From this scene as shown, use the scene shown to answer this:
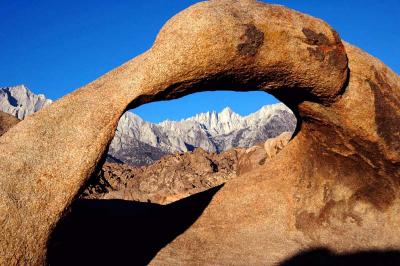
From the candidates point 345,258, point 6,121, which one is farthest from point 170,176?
point 345,258

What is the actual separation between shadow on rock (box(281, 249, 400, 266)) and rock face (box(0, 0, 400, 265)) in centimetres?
19

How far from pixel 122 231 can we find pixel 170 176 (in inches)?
624

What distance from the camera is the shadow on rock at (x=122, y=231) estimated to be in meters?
8.40

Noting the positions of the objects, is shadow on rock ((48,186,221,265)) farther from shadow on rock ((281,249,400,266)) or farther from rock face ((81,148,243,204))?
rock face ((81,148,243,204))

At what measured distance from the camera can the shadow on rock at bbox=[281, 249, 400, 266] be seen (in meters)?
8.76

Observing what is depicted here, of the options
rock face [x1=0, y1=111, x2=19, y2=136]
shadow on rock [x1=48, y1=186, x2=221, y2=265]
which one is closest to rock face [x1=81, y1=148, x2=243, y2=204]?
rock face [x1=0, y1=111, x2=19, y2=136]

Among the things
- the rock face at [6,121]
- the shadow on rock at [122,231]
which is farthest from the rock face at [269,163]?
the rock face at [6,121]

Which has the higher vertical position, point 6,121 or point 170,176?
point 170,176

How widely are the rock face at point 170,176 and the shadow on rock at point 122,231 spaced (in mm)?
8558

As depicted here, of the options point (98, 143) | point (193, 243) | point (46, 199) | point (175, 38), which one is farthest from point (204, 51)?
point (193, 243)

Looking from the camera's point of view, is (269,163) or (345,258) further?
(269,163)

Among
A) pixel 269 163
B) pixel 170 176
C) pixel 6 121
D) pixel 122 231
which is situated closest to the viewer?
pixel 122 231

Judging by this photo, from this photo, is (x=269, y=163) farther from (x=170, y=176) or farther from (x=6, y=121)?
(x=170, y=176)

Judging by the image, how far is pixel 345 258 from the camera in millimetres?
8984
